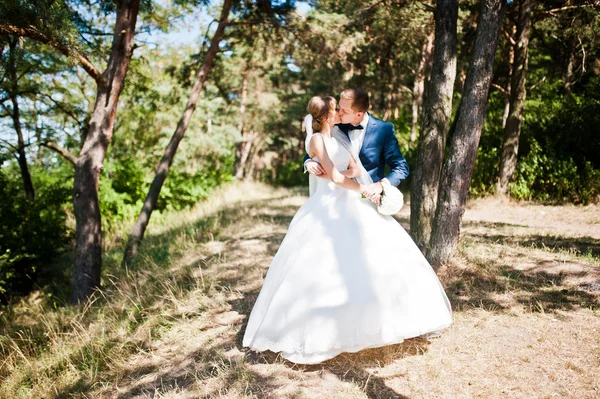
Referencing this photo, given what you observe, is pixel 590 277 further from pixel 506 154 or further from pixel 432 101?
pixel 506 154

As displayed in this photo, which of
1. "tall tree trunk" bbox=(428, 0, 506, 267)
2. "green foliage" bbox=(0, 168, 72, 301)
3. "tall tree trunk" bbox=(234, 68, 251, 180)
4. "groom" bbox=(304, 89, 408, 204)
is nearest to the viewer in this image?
"groom" bbox=(304, 89, 408, 204)

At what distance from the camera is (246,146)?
28.5m

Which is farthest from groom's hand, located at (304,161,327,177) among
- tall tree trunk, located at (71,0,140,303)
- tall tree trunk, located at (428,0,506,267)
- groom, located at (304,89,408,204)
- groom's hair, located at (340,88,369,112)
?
tall tree trunk, located at (71,0,140,303)

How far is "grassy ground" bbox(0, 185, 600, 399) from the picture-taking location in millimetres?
3430

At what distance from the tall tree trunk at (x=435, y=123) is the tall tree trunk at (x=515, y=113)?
6.64 m

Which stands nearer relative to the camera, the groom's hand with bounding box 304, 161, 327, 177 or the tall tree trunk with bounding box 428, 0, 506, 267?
the groom's hand with bounding box 304, 161, 327, 177

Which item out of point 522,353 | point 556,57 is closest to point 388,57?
point 556,57

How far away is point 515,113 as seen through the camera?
11.1m

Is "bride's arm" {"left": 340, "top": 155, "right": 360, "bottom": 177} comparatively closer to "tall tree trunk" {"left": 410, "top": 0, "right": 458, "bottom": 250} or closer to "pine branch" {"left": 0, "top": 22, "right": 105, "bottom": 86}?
"tall tree trunk" {"left": 410, "top": 0, "right": 458, "bottom": 250}

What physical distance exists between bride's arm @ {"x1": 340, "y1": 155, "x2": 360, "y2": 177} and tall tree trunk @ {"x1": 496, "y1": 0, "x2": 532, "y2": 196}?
899 cm

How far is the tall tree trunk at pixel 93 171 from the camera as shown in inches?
281

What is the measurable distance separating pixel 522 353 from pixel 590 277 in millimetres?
1959

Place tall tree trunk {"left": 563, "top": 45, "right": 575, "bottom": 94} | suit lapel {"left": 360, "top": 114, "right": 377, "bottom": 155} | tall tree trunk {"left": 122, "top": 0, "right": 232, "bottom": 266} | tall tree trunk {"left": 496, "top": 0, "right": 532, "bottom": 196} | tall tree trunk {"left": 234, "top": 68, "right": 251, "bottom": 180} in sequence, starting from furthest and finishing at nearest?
1. tall tree trunk {"left": 234, "top": 68, "right": 251, "bottom": 180}
2. tall tree trunk {"left": 563, "top": 45, "right": 575, "bottom": 94}
3. tall tree trunk {"left": 496, "top": 0, "right": 532, "bottom": 196}
4. tall tree trunk {"left": 122, "top": 0, "right": 232, "bottom": 266}
5. suit lapel {"left": 360, "top": 114, "right": 377, "bottom": 155}

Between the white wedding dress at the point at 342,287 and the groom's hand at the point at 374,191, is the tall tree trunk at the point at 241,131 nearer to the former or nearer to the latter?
the white wedding dress at the point at 342,287
